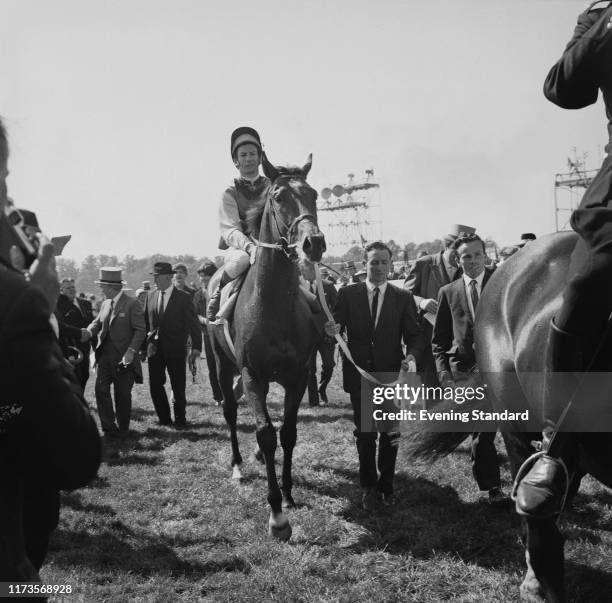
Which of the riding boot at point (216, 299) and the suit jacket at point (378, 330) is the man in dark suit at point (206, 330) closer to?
the riding boot at point (216, 299)

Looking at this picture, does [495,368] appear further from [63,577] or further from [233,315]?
[63,577]

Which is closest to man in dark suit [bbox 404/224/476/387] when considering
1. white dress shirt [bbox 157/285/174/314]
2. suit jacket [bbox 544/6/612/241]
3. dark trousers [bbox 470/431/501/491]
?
dark trousers [bbox 470/431/501/491]

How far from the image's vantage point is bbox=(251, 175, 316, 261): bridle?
192 inches

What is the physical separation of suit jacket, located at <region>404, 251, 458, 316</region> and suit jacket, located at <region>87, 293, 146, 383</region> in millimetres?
4150

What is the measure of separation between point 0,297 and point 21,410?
278 mm

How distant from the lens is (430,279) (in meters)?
7.98

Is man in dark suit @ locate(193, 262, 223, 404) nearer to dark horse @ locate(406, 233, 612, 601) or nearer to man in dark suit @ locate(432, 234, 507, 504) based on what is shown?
man in dark suit @ locate(432, 234, 507, 504)

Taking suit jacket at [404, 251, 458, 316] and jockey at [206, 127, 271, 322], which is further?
suit jacket at [404, 251, 458, 316]

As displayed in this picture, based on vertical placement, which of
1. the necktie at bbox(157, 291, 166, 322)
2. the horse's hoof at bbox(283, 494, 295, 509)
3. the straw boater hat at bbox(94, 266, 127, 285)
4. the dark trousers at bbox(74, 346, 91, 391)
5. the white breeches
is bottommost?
the horse's hoof at bbox(283, 494, 295, 509)

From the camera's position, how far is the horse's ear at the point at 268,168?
5225 millimetres

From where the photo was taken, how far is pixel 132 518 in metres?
5.41

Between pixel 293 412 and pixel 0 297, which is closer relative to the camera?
pixel 0 297

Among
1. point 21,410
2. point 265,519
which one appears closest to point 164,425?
point 265,519

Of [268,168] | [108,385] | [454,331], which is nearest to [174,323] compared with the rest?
[108,385]
